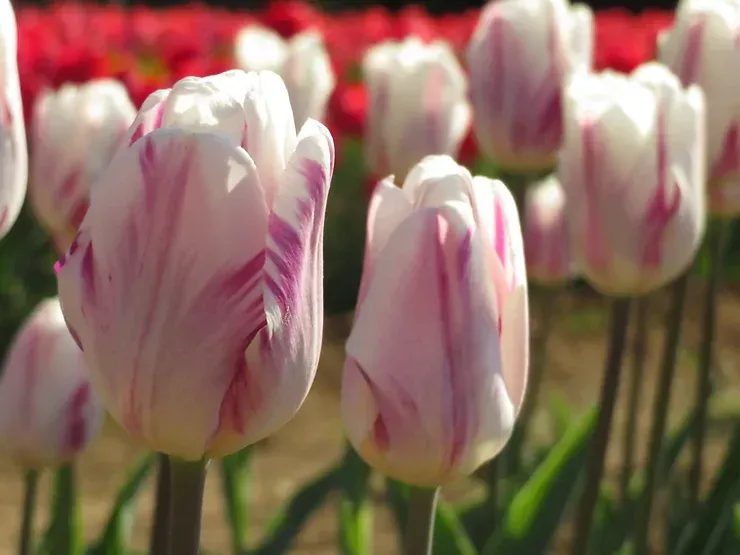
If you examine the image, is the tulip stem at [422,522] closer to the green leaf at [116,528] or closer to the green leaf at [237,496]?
the green leaf at [116,528]

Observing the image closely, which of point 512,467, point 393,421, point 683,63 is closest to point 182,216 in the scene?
point 393,421

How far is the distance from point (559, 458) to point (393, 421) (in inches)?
23.5

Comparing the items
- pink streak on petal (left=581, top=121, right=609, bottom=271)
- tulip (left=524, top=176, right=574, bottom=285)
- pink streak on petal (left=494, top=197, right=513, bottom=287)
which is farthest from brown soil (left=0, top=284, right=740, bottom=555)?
pink streak on petal (left=494, top=197, right=513, bottom=287)

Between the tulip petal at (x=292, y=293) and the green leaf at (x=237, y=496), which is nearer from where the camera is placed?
the tulip petal at (x=292, y=293)

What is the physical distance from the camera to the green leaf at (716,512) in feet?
3.29

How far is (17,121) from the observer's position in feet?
1.96

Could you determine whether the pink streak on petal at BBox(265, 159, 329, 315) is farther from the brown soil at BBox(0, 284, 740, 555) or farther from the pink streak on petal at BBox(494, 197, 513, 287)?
the brown soil at BBox(0, 284, 740, 555)

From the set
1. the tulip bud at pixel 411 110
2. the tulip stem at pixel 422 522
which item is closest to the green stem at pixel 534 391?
the tulip bud at pixel 411 110

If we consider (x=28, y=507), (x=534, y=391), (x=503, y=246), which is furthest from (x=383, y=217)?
(x=534, y=391)

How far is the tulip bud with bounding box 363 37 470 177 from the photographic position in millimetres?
1318

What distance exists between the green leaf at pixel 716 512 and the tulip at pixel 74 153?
71cm

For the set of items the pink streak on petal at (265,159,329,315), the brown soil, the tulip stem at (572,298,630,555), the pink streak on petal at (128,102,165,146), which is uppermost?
the pink streak on petal at (128,102,165,146)

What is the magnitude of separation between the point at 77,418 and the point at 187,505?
1.27ft

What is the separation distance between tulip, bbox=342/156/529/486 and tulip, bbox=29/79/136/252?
53 cm
